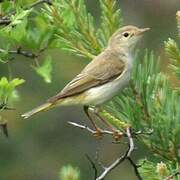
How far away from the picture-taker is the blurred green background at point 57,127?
440 inches

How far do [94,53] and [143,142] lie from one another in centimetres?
55

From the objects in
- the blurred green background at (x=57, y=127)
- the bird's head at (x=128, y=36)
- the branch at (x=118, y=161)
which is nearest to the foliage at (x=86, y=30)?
the branch at (x=118, y=161)

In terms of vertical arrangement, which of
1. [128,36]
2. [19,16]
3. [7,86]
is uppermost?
[19,16]

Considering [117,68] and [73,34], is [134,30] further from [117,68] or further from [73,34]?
[73,34]

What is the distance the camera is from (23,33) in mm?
2586

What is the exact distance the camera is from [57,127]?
12039mm

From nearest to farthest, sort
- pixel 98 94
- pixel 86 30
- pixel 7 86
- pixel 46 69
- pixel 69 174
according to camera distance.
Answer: pixel 46 69
pixel 7 86
pixel 69 174
pixel 86 30
pixel 98 94

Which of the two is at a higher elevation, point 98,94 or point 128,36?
point 128,36

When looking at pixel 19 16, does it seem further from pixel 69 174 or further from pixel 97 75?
pixel 97 75

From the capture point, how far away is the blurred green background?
1119 centimetres

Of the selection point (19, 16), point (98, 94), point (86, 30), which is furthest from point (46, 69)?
point (98, 94)

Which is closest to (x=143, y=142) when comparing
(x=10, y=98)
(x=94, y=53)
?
(x=94, y=53)

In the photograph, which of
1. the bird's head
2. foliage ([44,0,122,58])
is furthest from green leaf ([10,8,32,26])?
the bird's head

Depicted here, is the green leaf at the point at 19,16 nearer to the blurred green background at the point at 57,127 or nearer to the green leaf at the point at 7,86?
the green leaf at the point at 7,86
